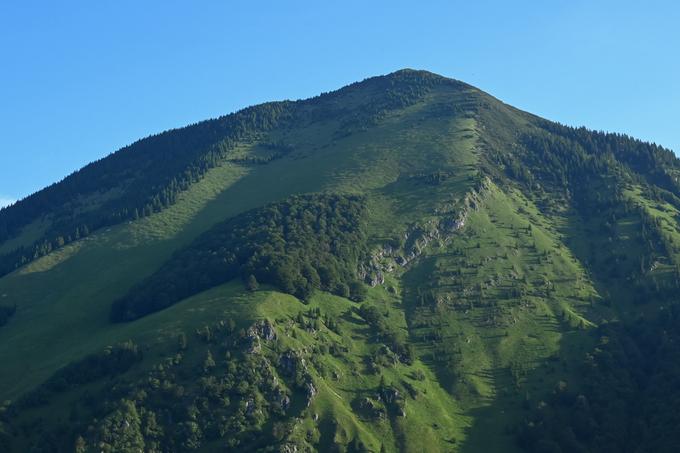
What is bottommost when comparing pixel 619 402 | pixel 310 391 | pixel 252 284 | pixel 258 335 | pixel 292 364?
pixel 619 402

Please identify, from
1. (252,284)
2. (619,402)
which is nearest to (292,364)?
(252,284)

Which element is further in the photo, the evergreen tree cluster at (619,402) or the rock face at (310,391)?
the rock face at (310,391)

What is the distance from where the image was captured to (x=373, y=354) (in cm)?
17812

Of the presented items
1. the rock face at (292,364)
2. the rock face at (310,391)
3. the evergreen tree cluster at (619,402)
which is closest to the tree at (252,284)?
the rock face at (292,364)

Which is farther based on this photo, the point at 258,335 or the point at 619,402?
the point at 258,335

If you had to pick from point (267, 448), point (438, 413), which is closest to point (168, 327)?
point (267, 448)

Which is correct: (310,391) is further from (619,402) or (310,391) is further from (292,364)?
(619,402)

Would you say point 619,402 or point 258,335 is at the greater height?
point 258,335

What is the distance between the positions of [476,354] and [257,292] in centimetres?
5343

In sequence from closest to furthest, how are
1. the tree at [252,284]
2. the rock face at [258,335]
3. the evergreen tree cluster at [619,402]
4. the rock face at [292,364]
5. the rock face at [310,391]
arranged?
the evergreen tree cluster at [619,402] → the rock face at [310,391] → the rock face at [292,364] → the rock face at [258,335] → the tree at [252,284]

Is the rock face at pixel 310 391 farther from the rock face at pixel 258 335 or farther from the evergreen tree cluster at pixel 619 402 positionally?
the evergreen tree cluster at pixel 619 402

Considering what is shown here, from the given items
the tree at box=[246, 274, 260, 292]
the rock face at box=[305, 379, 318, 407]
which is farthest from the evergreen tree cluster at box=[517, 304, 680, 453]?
the tree at box=[246, 274, 260, 292]

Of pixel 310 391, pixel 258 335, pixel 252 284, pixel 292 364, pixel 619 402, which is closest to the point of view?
pixel 310 391

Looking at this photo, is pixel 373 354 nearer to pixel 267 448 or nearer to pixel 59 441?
pixel 267 448
